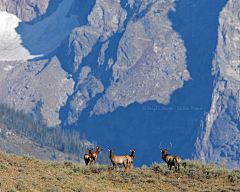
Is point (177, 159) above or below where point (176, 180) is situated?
above

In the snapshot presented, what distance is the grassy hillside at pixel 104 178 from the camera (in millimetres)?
29266

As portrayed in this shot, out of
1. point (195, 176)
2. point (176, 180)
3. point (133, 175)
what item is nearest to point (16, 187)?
point (133, 175)

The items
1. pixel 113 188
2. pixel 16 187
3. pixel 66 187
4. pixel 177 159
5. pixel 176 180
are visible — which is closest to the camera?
pixel 16 187

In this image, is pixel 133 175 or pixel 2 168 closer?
pixel 2 168

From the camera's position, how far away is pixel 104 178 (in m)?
35.1

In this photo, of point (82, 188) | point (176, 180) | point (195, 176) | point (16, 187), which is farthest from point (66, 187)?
point (195, 176)

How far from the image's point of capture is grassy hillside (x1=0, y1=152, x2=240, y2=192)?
29.3m

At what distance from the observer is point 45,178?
30.7 metres

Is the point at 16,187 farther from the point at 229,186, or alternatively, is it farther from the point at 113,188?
the point at 229,186

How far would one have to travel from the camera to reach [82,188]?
97.8 ft

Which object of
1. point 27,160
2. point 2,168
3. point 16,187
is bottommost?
point 16,187

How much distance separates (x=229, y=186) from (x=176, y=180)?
492 cm

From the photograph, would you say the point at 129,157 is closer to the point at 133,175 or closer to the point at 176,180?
the point at 133,175

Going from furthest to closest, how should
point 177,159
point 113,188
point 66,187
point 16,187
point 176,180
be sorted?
point 177,159
point 176,180
point 113,188
point 66,187
point 16,187
